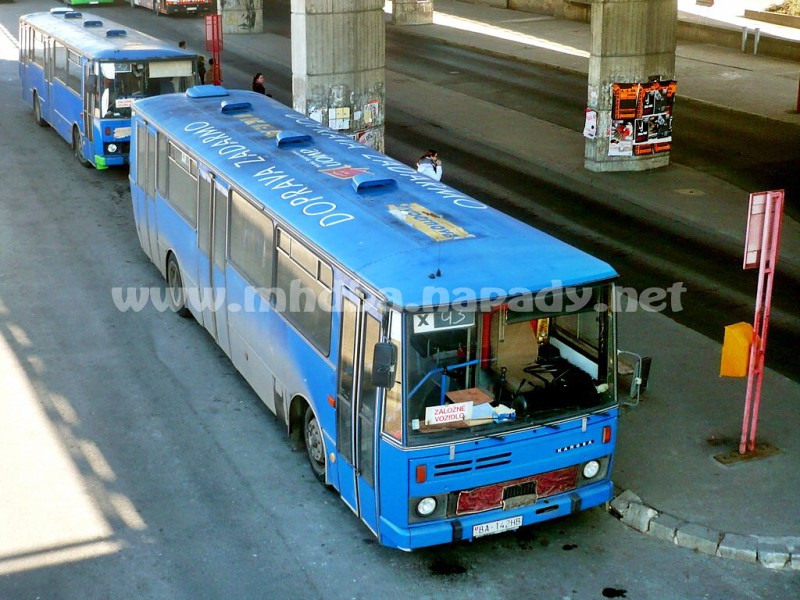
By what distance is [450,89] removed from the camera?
32.7 m

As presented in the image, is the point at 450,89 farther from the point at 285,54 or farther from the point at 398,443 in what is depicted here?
the point at 398,443

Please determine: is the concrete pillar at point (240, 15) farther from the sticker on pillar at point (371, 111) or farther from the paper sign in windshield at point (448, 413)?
the paper sign in windshield at point (448, 413)

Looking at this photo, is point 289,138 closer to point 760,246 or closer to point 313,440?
point 313,440

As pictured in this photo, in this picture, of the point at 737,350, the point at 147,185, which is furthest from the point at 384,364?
the point at 147,185

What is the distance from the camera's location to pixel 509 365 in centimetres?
927

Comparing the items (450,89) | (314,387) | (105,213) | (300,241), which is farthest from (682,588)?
(450,89)

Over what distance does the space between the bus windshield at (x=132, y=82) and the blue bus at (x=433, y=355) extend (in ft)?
33.3

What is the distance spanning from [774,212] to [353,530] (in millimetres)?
5140

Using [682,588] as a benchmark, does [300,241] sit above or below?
above

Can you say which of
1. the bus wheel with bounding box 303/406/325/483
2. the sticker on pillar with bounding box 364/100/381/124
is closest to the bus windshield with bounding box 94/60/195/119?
the sticker on pillar with bounding box 364/100/381/124

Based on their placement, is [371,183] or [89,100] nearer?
[371,183]

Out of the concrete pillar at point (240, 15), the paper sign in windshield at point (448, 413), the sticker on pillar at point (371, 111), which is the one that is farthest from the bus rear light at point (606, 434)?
the concrete pillar at point (240, 15)

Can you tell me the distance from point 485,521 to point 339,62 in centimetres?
1420

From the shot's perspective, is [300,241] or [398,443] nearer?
[398,443]
